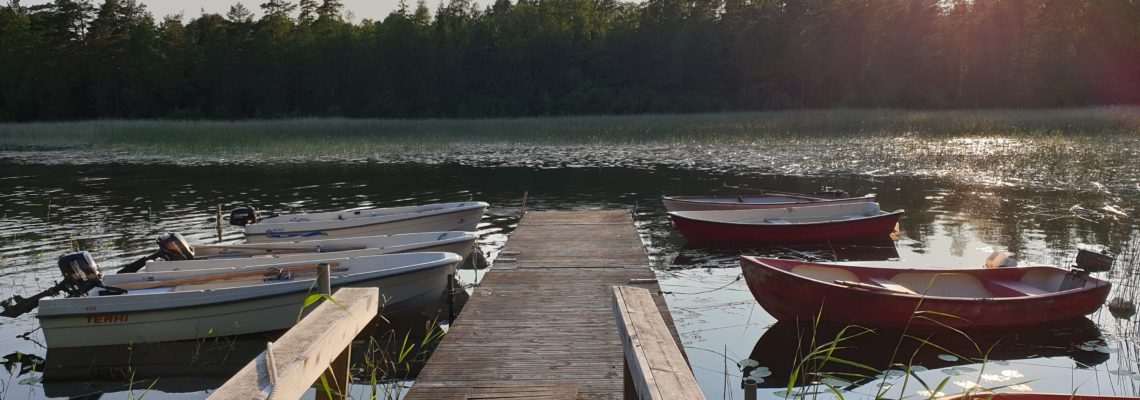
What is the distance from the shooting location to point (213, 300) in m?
7.95

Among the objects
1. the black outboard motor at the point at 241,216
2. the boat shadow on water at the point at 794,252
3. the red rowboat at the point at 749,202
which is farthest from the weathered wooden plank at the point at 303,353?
the red rowboat at the point at 749,202

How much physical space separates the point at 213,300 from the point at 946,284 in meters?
7.76

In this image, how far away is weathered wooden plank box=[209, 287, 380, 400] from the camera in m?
2.27

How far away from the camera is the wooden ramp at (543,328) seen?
543 centimetres

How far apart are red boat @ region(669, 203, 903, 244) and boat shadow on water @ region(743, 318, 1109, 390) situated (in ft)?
14.6

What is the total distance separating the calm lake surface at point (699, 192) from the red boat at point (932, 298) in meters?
0.22

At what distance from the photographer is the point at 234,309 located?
8.09 m

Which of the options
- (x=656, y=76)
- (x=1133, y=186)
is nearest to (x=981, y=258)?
(x=1133, y=186)

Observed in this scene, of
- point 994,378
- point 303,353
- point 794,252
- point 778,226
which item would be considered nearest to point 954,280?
point 994,378

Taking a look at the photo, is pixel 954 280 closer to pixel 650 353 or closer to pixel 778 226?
pixel 778 226

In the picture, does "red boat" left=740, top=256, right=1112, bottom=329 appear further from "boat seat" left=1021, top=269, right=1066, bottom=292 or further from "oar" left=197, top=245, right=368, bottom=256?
"oar" left=197, top=245, right=368, bottom=256

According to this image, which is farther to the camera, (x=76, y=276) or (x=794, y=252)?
(x=794, y=252)

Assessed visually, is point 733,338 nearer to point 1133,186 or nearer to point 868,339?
point 868,339

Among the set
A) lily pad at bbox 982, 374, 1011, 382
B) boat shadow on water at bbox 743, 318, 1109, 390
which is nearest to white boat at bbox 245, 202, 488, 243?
boat shadow on water at bbox 743, 318, 1109, 390
